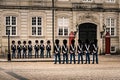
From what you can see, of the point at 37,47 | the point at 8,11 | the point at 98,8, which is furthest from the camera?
the point at 98,8

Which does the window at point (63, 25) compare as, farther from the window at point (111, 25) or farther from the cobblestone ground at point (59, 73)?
the cobblestone ground at point (59, 73)

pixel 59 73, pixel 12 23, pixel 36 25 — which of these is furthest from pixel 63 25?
pixel 59 73

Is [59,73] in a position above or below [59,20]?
below

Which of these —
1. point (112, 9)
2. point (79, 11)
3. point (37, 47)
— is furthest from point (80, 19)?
point (37, 47)

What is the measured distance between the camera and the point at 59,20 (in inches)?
1540

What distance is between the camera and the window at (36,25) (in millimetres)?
38562

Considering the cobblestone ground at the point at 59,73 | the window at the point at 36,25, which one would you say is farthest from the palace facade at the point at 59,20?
the cobblestone ground at the point at 59,73

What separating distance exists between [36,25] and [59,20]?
2.17m

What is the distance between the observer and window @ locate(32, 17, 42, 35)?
3856 centimetres

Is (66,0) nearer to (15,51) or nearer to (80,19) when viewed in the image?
(80,19)

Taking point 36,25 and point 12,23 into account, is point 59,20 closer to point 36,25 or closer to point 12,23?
point 36,25

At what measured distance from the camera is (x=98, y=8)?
4006 centimetres

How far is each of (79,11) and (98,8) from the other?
1.86 meters

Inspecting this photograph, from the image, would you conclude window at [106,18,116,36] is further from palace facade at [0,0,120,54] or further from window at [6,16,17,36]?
window at [6,16,17,36]
